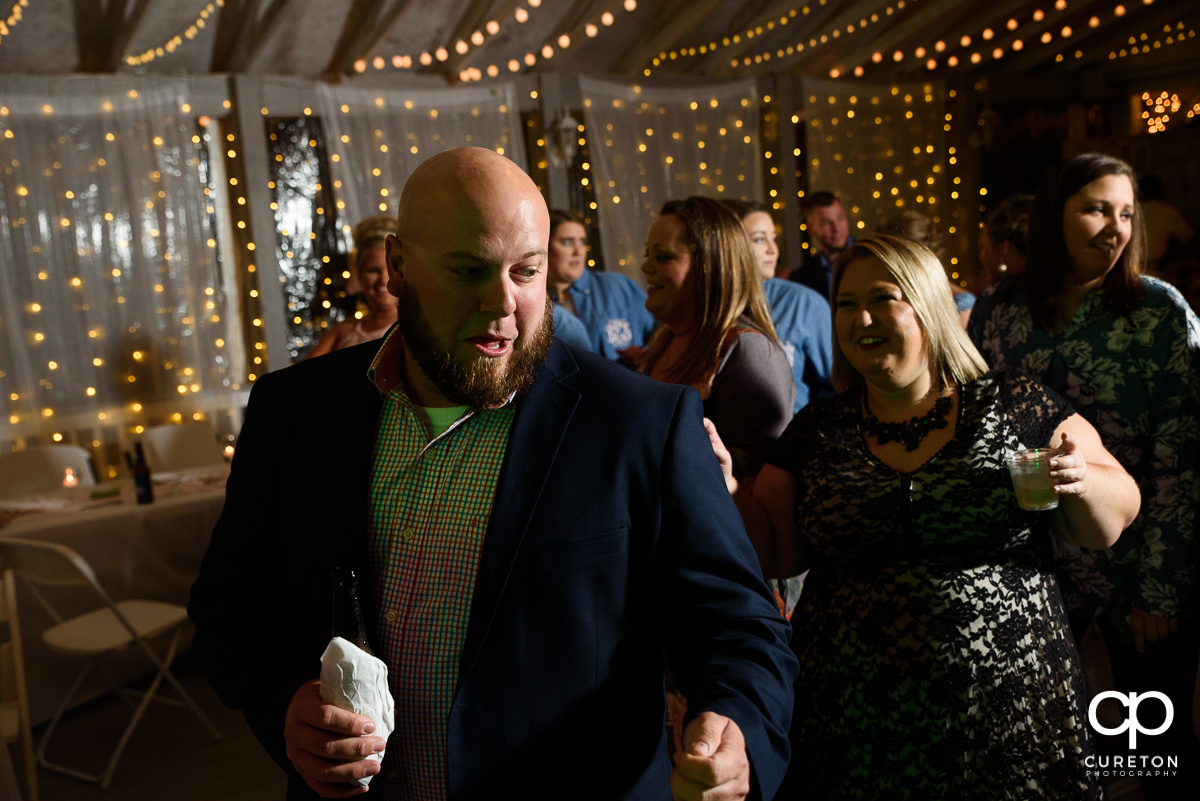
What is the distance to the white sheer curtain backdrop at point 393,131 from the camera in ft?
20.7

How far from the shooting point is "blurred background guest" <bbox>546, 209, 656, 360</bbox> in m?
4.55

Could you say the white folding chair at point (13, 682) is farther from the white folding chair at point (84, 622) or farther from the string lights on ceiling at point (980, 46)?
the string lights on ceiling at point (980, 46)

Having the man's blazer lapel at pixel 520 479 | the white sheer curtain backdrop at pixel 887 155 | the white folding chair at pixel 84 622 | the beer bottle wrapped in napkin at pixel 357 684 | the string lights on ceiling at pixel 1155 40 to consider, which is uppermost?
the string lights on ceiling at pixel 1155 40

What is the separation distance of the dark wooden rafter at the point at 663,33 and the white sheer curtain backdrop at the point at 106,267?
3.11 meters

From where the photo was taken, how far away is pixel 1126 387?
233cm

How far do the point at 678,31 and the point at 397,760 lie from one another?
654 cm

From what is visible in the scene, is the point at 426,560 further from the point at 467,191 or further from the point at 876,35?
the point at 876,35

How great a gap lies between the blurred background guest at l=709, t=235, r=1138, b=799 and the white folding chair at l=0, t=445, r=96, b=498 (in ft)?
14.2

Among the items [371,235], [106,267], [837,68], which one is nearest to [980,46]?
[837,68]

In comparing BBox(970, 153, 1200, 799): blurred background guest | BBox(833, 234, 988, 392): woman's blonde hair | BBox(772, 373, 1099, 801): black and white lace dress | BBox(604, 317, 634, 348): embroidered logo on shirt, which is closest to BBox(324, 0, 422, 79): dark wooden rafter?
BBox(604, 317, 634, 348): embroidered logo on shirt

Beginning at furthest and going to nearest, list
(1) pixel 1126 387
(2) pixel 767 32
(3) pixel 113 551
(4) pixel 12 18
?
(2) pixel 767 32 → (4) pixel 12 18 → (3) pixel 113 551 → (1) pixel 1126 387

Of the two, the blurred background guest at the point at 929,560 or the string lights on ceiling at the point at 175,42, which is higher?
the string lights on ceiling at the point at 175,42

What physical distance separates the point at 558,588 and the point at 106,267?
18.1 ft

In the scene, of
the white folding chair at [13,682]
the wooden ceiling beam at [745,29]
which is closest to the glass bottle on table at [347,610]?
the white folding chair at [13,682]
